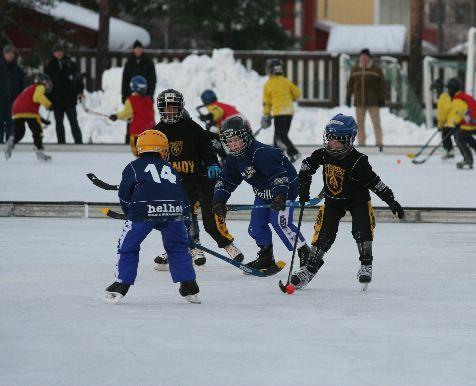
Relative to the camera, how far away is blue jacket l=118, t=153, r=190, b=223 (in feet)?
26.1

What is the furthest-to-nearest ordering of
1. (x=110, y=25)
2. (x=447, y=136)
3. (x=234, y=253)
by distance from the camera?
(x=110, y=25)
(x=447, y=136)
(x=234, y=253)

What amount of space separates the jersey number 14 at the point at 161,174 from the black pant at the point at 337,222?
3.45ft

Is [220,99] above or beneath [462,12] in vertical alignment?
beneath

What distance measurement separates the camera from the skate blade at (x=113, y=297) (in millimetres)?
7875

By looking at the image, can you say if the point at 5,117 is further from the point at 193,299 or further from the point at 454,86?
the point at 193,299

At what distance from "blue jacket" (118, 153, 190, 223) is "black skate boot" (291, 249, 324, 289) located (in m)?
0.85

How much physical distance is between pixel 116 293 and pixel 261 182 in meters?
1.62

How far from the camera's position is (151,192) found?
7.95 meters

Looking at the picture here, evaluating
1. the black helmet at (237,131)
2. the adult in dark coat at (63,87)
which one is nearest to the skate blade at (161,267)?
the black helmet at (237,131)

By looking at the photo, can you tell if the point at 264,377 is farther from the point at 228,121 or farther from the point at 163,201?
the point at 228,121

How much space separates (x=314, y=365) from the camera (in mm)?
6145

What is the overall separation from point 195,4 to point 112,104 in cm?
660

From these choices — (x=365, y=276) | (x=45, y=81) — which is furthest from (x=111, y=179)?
(x=365, y=276)

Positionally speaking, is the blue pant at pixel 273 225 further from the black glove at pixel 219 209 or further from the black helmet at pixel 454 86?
the black helmet at pixel 454 86
